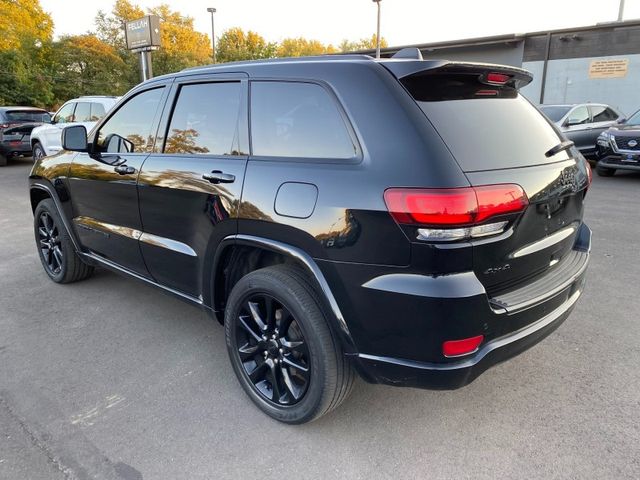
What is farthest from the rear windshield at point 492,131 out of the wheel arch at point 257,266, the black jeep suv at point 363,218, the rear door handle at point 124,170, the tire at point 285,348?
the rear door handle at point 124,170

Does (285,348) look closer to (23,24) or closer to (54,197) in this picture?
(54,197)

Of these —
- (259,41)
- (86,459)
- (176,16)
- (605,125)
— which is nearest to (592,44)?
(605,125)

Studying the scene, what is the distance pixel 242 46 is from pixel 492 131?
57623 millimetres

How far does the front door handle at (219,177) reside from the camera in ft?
8.49

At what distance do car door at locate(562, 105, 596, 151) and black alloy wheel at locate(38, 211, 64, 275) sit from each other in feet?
36.7

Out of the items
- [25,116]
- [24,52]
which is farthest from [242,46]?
[25,116]

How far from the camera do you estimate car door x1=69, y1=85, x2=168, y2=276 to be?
10.9 ft

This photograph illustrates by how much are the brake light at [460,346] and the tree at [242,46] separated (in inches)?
1932

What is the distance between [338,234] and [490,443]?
4.26 ft

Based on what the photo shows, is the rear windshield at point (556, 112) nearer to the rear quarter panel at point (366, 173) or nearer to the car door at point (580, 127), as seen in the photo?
the car door at point (580, 127)

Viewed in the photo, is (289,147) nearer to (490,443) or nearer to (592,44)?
(490,443)

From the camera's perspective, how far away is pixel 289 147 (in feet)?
7.92

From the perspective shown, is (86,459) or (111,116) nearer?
(86,459)

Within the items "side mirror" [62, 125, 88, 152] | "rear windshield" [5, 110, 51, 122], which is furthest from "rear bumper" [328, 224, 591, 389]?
"rear windshield" [5, 110, 51, 122]
